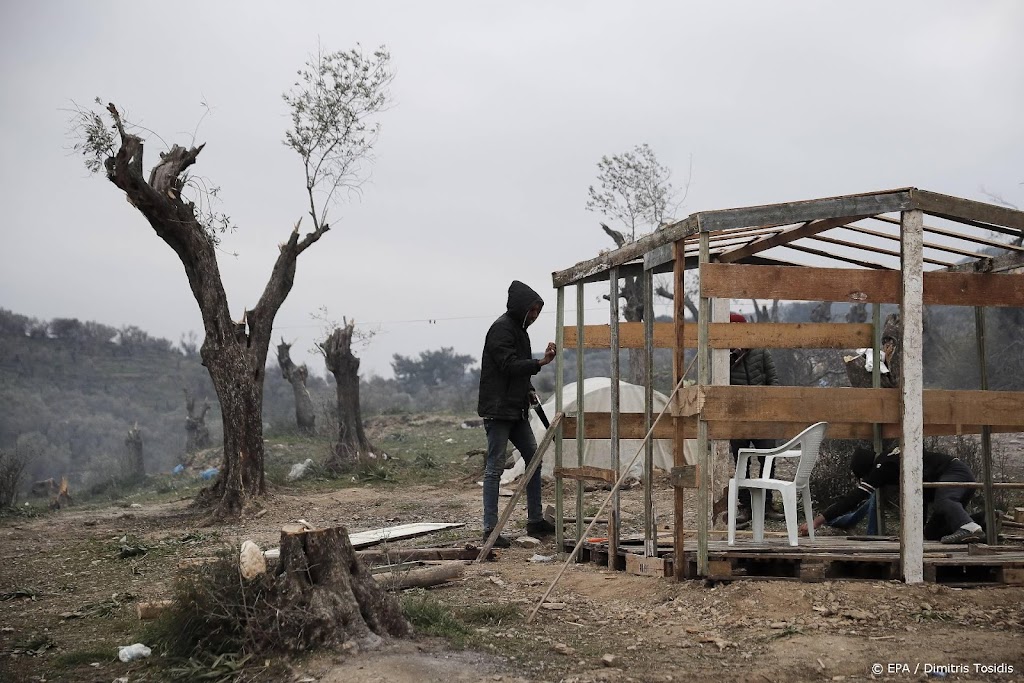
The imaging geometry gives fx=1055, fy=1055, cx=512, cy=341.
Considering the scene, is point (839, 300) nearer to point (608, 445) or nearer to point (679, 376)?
point (679, 376)

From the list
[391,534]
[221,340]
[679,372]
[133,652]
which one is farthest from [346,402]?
[133,652]

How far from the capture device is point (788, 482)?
6734 mm

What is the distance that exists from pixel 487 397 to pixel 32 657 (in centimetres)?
397

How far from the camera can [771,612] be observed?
5750 mm

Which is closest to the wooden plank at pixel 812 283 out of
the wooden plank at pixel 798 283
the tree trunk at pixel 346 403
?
the wooden plank at pixel 798 283

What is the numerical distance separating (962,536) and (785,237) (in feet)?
7.90

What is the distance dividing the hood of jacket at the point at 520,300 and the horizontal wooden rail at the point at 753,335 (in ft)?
1.21

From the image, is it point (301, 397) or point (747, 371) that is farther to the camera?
point (301, 397)

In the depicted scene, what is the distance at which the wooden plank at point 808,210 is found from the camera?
627 centimetres

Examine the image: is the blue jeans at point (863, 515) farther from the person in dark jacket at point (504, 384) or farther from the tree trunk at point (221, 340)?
the tree trunk at point (221, 340)

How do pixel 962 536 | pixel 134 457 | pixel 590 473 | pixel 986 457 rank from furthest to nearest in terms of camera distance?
pixel 134 457 → pixel 590 473 → pixel 986 457 → pixel 962 536

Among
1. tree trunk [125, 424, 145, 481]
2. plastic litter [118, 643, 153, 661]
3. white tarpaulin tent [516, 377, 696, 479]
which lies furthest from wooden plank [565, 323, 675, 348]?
tree trunk [125, 424, 145, 481]

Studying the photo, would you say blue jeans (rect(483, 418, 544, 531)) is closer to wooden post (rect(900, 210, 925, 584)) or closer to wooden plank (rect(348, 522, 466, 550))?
wooden plank (rect(348, 522, 466, 550))

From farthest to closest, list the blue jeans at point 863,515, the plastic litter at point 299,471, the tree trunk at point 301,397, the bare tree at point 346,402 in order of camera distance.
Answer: the tree trunk at point 301,397, the bare tree at point 346,402, the plastic litter at point 299,471, the blue jeans at point 863,515
